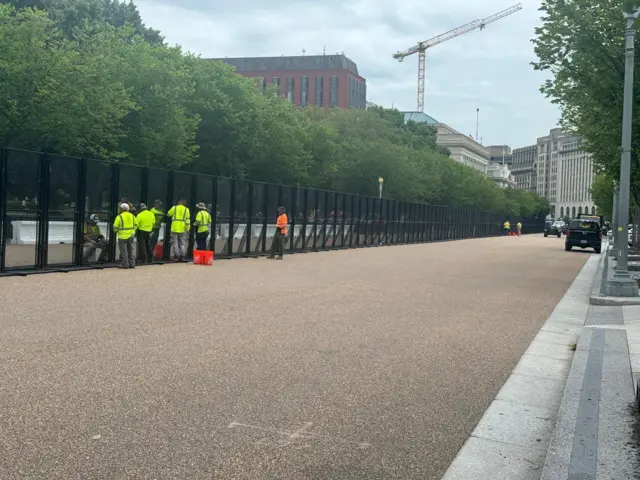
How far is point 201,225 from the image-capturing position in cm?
2256

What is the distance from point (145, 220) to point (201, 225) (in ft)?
9.80

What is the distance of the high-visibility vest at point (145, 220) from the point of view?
19.7 m

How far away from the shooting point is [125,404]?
18.6 feet

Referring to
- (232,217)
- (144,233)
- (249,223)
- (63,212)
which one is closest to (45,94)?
(232,217)

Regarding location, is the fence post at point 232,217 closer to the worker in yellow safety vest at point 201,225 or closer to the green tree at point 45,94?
the worker in yellow safety vest at point 201,225

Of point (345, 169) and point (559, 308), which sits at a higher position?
point (345, 169)

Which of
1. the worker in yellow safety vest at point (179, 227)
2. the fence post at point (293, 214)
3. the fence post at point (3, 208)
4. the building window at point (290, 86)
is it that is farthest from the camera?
the building window at point (290, 86)

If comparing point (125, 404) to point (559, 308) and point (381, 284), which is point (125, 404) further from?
point (381, 284)

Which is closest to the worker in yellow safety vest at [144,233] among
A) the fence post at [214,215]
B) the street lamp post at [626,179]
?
the fence post at [214,215]

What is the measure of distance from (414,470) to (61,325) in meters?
6.18

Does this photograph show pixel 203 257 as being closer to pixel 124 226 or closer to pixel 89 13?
pixel 124 226

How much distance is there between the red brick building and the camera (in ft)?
458

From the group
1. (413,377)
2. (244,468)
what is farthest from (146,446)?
(413,377)

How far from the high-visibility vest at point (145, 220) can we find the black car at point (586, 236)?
3082 centimetres
